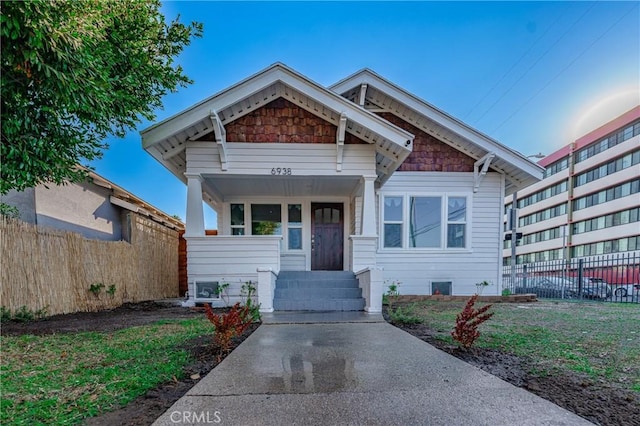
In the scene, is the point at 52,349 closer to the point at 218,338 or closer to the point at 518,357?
the point at 218,338

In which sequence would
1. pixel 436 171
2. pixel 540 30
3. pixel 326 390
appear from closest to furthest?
pixel 326 390, pixel 436 171, pixel 540 30

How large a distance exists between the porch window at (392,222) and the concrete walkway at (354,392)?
5.41 meters

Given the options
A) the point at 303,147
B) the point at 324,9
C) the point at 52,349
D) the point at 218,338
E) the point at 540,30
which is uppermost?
the point at 540,30

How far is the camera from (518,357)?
124 inches

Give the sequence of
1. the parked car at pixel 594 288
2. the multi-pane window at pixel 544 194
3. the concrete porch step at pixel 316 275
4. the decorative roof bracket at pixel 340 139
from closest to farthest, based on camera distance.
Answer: the decorative roof bracket at pixel 340 139 < the concrete porch step at pixel 316 275 < the parked car at pixel 594 288 < the multi-pane window at pixel 544 194

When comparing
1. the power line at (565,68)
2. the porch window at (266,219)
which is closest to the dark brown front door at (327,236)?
the porch window at (266,219)

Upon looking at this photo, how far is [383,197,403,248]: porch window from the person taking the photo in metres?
8.88

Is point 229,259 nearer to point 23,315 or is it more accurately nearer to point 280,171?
point 280,171

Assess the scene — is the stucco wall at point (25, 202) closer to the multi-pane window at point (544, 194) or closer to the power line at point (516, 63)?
the power line at point (516, 63)

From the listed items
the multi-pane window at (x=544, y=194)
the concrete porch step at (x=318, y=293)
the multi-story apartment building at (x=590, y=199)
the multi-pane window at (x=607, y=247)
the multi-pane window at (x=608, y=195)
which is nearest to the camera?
the concrete porch step at (x=318, y=293)

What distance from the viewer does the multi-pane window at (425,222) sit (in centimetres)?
884

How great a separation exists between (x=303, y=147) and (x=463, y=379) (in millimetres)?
5605

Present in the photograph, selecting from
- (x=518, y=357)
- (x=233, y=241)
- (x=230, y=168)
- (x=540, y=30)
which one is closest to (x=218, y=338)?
(x=518, y=357)
